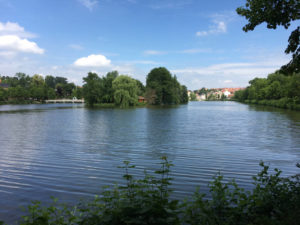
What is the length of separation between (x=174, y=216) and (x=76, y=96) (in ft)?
501

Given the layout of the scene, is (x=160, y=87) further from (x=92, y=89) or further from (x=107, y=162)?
(x=107, y=162)

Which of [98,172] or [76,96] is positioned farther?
[76,96]

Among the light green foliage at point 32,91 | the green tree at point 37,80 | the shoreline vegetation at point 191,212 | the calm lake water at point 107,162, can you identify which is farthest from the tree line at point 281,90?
the green tree at point 37,80

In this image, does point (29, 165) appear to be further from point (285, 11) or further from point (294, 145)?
point (294, 145)

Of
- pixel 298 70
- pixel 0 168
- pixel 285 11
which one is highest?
pixel 285 11

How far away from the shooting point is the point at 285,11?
22.9 ft

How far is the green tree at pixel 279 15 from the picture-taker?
688 centimetres

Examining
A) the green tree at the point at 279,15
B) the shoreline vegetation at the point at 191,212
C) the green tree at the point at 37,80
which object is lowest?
the shoreline vegetation at the point at 191,212

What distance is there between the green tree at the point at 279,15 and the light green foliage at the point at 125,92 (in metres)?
58.9

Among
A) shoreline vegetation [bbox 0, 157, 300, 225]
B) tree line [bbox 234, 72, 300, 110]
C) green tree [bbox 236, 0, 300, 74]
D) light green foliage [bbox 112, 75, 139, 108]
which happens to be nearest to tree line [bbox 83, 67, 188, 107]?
light green foliage [bbox 112, 75, 139, 108]

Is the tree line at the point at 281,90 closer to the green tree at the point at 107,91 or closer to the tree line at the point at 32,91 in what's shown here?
the green tree at the point at 107,91

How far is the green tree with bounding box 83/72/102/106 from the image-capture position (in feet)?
247

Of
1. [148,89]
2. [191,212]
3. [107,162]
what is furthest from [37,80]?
[191,212]

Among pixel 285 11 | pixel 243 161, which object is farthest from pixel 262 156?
pixel 285 11
